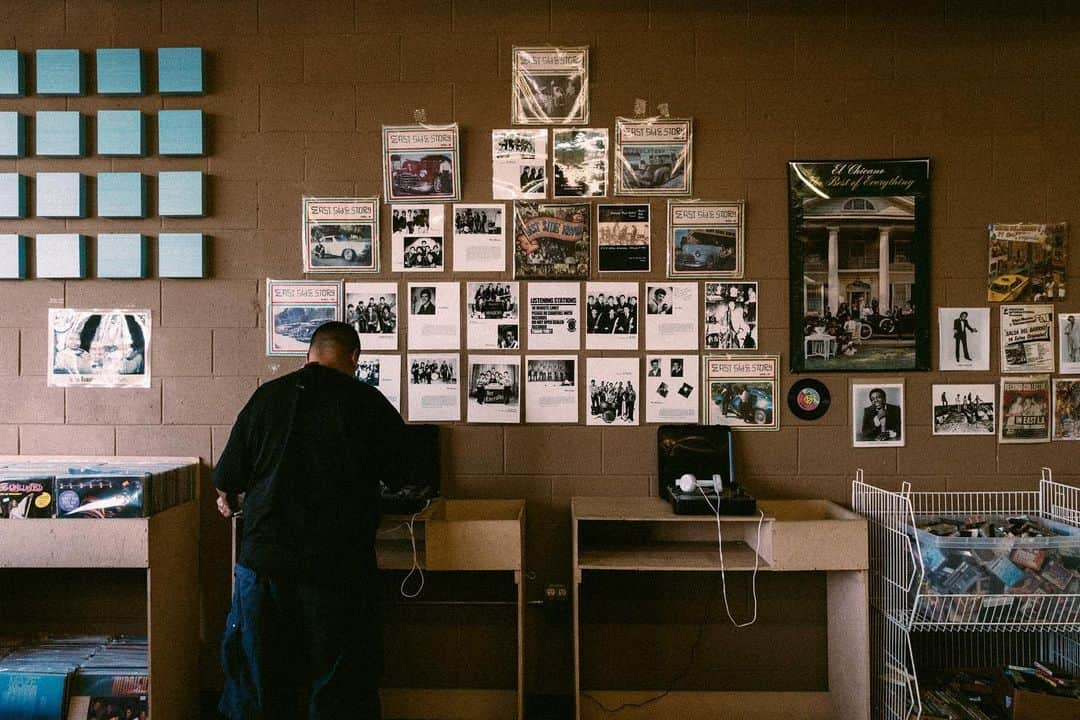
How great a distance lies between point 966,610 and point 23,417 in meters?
4.14

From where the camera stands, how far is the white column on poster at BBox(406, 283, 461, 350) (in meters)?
2.89

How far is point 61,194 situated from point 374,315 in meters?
1.58

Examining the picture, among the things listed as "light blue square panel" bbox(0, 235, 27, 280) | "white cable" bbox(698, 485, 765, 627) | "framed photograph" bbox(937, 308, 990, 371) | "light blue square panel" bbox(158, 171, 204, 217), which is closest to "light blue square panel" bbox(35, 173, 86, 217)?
"light blue square panel" bbox(0, 235, 27, 280)

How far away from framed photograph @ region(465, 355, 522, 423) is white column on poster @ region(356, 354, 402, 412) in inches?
13.3

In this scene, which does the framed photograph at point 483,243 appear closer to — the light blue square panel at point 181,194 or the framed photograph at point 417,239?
Answer: the framed photograph at point 417,239

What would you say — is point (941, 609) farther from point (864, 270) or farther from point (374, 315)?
point (374, 315)

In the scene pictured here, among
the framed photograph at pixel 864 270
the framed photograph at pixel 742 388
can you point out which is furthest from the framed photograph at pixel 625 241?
the framed photograph at pixel 864 270

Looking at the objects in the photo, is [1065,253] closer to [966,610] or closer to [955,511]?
[955,511]

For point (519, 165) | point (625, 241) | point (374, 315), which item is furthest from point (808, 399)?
point (374, 315)

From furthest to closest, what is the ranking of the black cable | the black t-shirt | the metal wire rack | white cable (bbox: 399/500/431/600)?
the black cable
white cable (bbox: 399/500/431/600)
the metal wire rack
the black t-shirt

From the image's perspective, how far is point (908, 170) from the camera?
2.85 metres

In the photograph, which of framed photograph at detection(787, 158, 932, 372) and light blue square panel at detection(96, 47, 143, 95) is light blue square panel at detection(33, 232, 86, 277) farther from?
framed photograph at detection(787, 158, 932, 372)

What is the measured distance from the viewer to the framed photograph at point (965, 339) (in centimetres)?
286

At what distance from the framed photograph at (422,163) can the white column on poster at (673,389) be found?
125 centimetres
